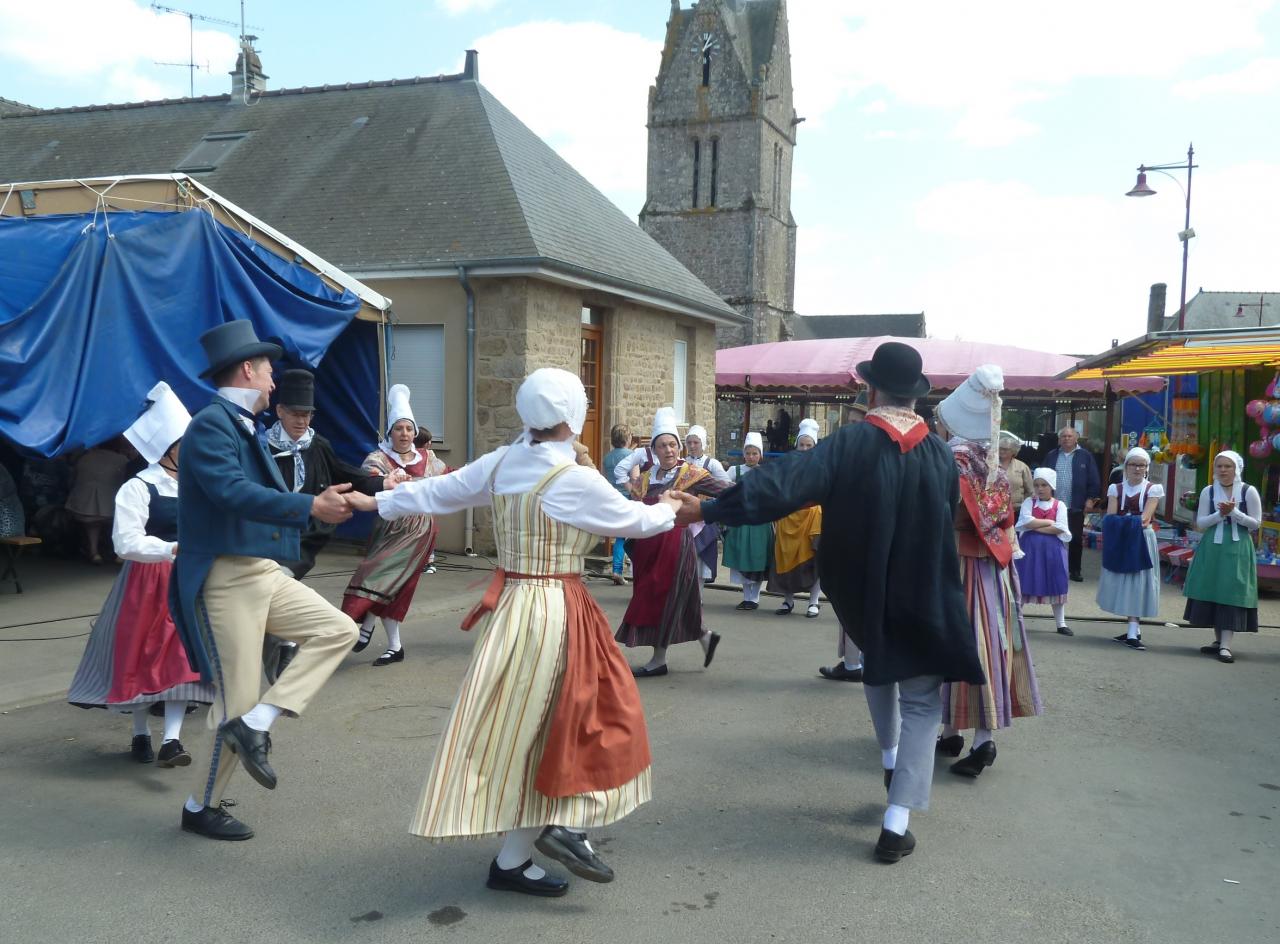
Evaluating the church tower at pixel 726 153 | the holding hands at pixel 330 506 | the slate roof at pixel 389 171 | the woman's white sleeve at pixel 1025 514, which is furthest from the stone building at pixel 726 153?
the holding hands at pixel 330 506

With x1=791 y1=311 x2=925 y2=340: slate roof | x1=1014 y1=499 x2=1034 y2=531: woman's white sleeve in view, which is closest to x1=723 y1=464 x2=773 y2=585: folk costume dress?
x1=1014 y1=499 x2=1034 y2=531: woman's white sleeve

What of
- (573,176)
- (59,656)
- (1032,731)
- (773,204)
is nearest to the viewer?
(1032,731)

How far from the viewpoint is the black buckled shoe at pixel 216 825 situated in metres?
4.05

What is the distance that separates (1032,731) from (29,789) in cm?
510

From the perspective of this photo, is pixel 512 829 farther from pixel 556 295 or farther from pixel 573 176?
pixel 573 176

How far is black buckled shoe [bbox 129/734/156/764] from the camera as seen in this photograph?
196 inches

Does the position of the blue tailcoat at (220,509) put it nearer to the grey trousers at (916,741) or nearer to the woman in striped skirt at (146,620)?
the woman in striped skirt at (146,620)

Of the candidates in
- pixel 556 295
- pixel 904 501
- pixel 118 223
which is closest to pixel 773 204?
pixel 556 295

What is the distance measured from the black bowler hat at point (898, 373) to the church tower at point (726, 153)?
162 feet

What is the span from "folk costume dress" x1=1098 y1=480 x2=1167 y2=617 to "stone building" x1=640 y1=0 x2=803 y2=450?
44.6 meters

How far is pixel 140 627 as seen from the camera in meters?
4.77

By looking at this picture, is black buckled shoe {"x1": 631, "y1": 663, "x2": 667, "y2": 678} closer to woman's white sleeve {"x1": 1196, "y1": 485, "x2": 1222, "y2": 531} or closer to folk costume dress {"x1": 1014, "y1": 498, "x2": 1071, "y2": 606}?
folk costume dress {"x1": 1014, "y1": 498, "x2": 1071, "y2": 606}

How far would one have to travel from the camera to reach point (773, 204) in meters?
55.8

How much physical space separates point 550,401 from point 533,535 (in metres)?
0.46
